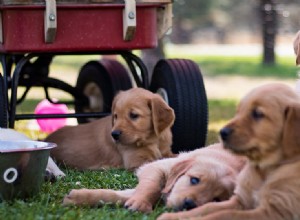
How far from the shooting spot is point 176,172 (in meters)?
4.90

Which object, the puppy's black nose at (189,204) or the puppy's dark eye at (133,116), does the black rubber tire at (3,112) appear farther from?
the puppy's black nose at (189,204)

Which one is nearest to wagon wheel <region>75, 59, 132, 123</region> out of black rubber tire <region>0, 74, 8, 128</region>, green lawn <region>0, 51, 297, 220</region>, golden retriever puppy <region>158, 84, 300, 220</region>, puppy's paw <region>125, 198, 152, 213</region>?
green lawn <region>0, 51, 297, 220</region>

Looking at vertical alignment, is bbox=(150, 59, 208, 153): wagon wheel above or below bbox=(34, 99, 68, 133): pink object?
above

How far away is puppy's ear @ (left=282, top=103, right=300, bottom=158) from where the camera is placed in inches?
170

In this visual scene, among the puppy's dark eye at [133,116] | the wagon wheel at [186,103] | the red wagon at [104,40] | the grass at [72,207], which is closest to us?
the grass at [72,207]

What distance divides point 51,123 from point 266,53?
1565 centimetres

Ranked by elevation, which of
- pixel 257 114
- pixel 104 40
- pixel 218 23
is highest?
pixel 104 40

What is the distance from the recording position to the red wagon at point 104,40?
661 cm

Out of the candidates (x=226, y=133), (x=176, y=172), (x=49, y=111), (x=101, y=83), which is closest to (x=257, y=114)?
(x=226, y=133)

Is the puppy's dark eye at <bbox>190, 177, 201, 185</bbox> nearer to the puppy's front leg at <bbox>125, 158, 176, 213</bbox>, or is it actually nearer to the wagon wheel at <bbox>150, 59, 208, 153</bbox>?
the puppy's front leg at <bbox>125, 158, 176, 213</bbox>

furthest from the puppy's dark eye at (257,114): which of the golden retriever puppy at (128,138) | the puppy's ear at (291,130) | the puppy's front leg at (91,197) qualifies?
the golden retriever puppy at (128,138)

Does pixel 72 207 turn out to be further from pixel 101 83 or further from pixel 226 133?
pixel 101 83

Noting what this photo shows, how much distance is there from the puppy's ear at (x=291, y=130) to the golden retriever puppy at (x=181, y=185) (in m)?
0.48

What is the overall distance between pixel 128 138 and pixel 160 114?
29 centimetres
